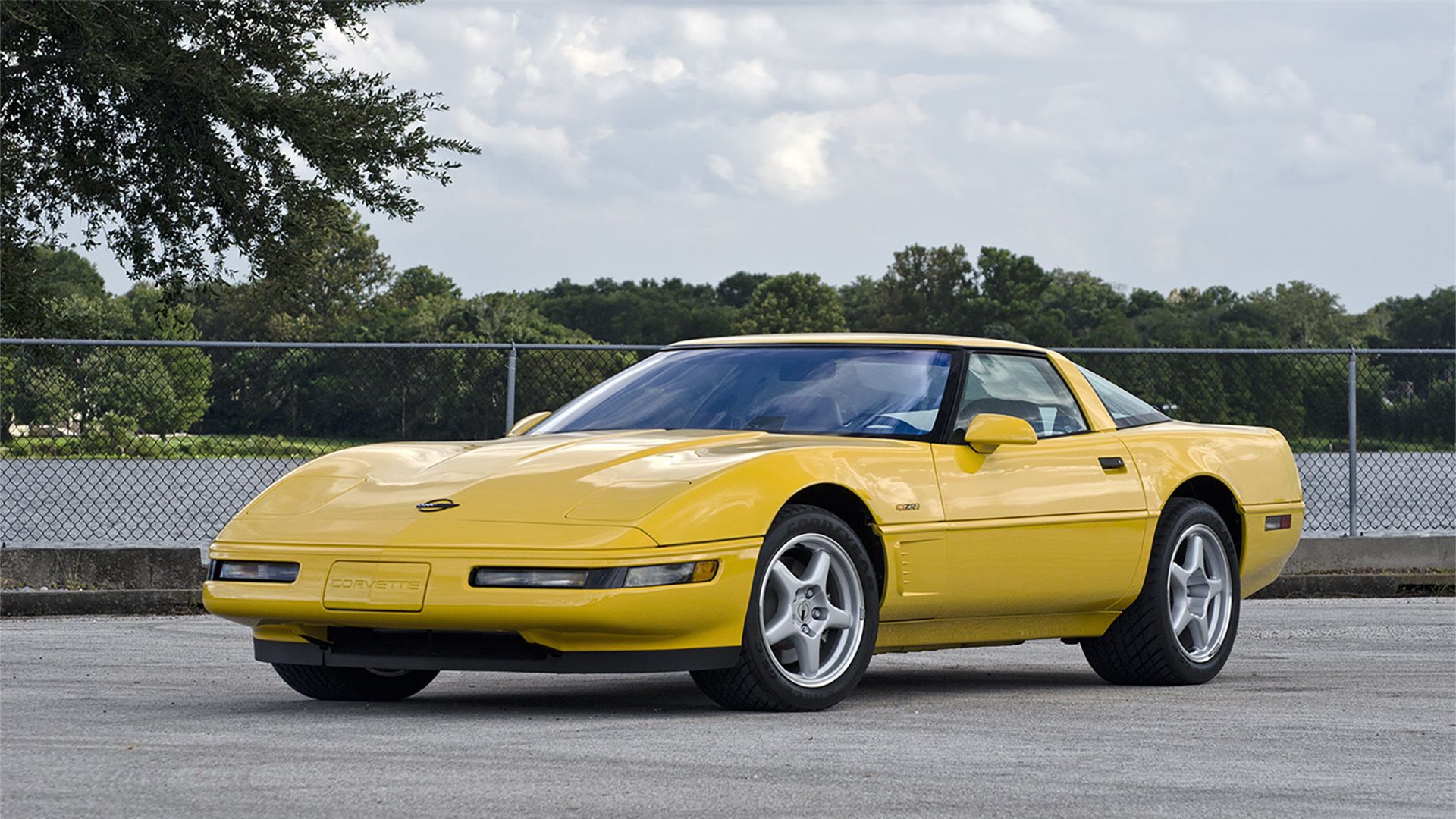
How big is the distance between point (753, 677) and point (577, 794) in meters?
1.58

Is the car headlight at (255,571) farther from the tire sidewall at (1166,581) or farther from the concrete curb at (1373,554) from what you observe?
the concrete curb at (1373,554)

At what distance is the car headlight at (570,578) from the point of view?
583cm

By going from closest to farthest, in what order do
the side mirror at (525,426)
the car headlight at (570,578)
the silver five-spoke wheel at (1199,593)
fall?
the car headlight at (570,578) → the side mirror at (525,426) → the silver five-spoke wheel at (1199,593)

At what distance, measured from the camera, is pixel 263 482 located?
12.7m

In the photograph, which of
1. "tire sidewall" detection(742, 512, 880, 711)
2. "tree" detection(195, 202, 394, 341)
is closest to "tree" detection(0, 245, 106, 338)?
"tire sidewall" detection(742, 512, 880, 711)

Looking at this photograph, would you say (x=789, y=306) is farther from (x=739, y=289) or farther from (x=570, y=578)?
(x=570, y=578)

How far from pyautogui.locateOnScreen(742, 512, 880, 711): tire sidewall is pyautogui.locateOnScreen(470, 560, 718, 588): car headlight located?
1.19ft

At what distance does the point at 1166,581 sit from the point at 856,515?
5.37ft

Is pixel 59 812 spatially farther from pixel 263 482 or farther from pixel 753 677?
pixel 263 482

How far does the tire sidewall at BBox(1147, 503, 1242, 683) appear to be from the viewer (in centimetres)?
761

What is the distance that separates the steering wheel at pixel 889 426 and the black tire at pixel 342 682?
174cm

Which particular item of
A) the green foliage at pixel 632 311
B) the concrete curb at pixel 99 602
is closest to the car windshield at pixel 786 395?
the concrete curb at pixel 99 602

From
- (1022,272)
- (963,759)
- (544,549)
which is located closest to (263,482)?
(544,549)

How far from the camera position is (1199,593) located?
7918mm
